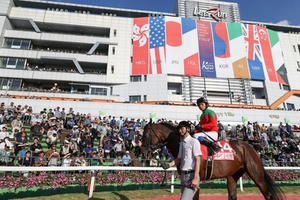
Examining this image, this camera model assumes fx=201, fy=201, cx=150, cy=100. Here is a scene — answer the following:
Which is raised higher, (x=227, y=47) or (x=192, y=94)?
(x=227, y=47)

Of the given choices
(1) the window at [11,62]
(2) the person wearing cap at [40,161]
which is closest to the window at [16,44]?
(1) the window at [11,62]

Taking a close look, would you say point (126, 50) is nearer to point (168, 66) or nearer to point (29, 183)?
point (168, 66)

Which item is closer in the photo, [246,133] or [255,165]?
[255,165]

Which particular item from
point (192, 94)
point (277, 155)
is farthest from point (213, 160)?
point (192, 94)

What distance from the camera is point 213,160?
183 inches

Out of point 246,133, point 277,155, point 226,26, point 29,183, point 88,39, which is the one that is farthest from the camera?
point 226,26

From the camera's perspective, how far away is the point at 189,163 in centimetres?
334

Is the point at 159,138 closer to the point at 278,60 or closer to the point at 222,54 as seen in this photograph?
the point at 222,54

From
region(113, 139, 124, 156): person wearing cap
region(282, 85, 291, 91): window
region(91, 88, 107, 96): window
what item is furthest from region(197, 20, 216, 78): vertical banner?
region(113, 139, 124, 156): person wearing cap

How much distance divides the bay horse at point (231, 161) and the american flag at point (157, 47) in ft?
86.6

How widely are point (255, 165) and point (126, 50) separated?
99.9 feet

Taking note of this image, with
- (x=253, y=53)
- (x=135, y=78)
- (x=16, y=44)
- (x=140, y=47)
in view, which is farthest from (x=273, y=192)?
(x=16, y=44)

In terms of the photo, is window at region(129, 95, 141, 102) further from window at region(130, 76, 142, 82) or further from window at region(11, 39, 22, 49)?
window at region(11, 39, 22, 49)

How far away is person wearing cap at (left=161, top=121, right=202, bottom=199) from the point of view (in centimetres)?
317
